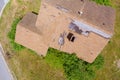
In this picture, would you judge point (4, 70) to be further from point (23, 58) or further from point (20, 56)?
point (23, 58)

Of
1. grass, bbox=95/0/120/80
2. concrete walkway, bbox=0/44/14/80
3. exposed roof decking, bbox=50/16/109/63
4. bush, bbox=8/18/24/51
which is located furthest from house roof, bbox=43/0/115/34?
concrete walkway, bbox=0/44/14/80

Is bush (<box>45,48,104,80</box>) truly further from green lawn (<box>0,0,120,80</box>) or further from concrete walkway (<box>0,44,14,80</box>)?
concrete walkway (<box>0,44,14,80</box>)

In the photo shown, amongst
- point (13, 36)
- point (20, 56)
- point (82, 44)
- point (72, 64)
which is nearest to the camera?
point (82, 44)

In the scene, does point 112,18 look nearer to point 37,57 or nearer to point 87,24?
point 87,24

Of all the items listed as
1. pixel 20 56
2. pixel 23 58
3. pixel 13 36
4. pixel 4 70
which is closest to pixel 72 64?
pixel 23 58

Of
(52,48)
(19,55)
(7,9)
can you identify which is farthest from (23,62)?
(7,9)

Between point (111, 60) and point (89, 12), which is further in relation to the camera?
point (111, 60)

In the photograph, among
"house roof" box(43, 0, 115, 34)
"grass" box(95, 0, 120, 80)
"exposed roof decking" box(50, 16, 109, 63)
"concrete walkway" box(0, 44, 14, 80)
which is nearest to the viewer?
"house roof" box(43, 0, 115, 34)
